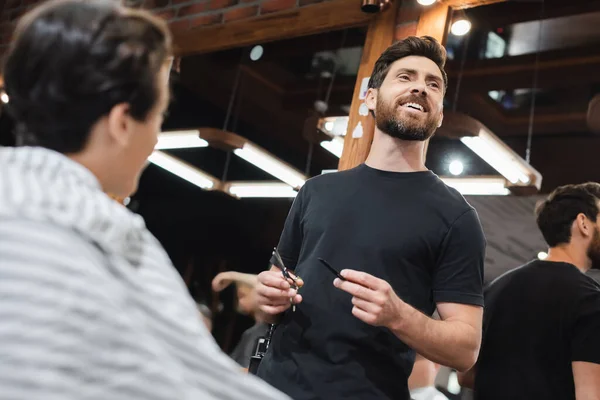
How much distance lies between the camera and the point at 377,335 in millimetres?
1486

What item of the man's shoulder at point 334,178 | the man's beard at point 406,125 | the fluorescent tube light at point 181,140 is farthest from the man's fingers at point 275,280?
the fluorescent tube light at point 181,140

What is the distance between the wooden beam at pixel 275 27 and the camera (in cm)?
275

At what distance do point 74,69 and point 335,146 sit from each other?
6.63 ft

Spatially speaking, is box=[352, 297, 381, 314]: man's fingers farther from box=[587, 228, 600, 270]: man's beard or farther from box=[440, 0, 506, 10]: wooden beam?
box=[440, 0, 506, 10]: wooden beam

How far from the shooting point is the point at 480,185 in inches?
115

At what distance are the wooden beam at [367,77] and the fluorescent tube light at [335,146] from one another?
4.1 inches

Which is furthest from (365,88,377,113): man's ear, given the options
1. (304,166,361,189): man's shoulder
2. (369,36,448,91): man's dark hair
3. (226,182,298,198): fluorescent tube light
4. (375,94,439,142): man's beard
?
(226,182,298,198): fluorescent tube light

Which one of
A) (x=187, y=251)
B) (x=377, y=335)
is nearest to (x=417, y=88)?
(x=377, y=335)

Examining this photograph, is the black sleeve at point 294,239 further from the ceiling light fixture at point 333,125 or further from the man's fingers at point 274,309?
the ceiling light fixture at point 333,125

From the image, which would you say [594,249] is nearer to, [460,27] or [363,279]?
[460,27]

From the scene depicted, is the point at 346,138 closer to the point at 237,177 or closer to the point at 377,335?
the point at 377,335

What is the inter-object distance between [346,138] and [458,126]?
21.8 inches

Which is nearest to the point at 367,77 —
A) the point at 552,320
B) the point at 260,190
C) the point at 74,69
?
the point at 552,320

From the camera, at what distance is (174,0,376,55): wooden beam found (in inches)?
108
